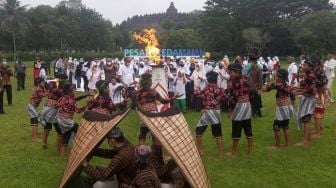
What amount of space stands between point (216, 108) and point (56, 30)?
2065 inches

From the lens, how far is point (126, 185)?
5.62 m

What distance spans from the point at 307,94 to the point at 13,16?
2207 inches

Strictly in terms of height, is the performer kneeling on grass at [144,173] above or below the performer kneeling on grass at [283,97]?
below

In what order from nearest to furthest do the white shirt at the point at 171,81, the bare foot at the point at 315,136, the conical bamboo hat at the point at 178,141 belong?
the conical bamboo hat at the point at 178,141, the bare foot at the point at 315,136, the white shirt at the point at 171,81

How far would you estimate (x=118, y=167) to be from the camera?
18.9 ft

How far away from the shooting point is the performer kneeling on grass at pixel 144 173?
5.25 meters

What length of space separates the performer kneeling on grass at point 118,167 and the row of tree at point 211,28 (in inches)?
1904

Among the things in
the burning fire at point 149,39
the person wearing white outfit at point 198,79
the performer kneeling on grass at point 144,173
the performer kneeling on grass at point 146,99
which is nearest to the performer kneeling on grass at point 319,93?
the performer kneeling on grass at point 146,99

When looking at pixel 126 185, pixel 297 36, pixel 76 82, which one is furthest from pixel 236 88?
pixel 297 36

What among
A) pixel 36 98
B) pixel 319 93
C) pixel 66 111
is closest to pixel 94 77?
pixel 36 98

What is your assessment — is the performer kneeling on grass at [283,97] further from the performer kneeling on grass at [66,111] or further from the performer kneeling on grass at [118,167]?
the performer kneeling on grass at [118,167]

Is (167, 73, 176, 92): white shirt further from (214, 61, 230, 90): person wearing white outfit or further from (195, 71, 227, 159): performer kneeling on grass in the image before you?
(195, 71, 227, 159): performer kneeling on grass

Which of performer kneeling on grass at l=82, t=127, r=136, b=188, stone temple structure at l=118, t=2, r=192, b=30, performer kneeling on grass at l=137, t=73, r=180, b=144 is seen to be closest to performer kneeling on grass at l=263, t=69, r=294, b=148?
performer kneeling on grass at l=137, t=73, r=180, b=144

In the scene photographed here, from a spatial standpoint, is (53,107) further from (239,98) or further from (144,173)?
(144,173)
